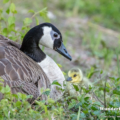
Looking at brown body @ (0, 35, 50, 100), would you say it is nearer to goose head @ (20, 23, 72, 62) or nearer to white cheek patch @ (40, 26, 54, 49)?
goose head @ (20, 23, 72, 62)

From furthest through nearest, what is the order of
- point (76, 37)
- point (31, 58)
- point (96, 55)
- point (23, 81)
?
point (76, 37), point (96, 55), point (31, 58), point (23, 81)

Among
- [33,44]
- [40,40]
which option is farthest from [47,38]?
[33,44]

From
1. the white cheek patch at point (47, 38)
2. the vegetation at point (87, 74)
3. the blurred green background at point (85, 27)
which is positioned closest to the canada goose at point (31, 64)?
the white cheek patch at point (47, 38)

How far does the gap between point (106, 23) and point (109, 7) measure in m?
0.88

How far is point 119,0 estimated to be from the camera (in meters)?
10.0

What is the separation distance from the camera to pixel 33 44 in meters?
3.90

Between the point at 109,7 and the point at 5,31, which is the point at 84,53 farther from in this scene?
the point at 109,7

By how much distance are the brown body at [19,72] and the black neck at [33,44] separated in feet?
0.76

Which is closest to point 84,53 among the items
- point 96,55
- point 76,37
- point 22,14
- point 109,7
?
point 96,55

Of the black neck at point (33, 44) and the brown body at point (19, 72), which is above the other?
the black neck at point (33, 44)

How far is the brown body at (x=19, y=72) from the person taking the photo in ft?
10.5

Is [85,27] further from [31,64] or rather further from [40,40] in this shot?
[31,64]

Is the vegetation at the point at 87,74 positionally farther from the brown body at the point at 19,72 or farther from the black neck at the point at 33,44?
the black neck at the point at 33,44

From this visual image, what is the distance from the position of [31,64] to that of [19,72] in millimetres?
336
